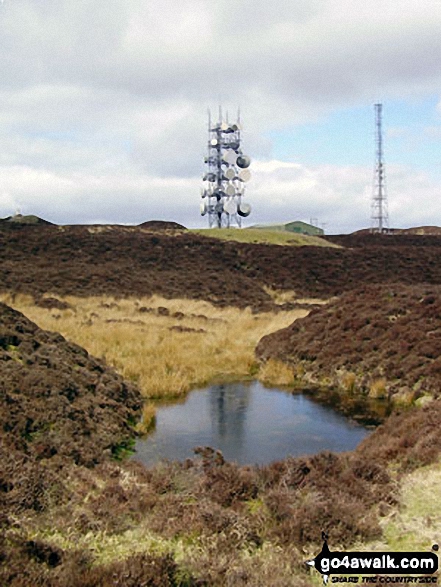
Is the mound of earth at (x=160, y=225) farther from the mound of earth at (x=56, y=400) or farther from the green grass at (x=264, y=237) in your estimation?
the mound of earth at (x=56, y=400)

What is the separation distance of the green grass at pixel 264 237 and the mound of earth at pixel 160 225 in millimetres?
3630

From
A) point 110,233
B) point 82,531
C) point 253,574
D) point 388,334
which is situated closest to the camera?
point 253,574

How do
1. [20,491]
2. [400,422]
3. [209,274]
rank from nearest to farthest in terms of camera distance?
[20,491], [400,422], [209,274]

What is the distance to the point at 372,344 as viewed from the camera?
21.7 m

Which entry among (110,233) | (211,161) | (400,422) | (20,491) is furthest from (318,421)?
(211,161)

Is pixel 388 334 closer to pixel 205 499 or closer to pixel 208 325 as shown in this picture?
pixel 208 325

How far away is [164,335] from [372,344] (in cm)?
883

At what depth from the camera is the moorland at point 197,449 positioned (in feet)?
23.2

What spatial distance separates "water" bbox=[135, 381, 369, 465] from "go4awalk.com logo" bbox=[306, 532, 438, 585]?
5286mm

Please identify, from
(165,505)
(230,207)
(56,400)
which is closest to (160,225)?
(230,207)

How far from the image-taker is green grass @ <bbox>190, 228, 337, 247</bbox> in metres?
66.4

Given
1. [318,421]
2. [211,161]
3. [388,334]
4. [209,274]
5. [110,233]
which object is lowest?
[318,421]

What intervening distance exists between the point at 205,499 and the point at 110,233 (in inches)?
2193

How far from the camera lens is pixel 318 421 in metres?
16.1
